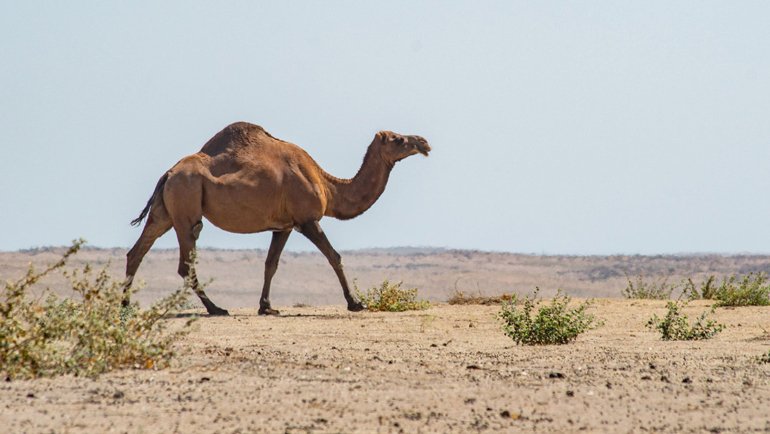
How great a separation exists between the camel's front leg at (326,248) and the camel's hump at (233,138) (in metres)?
1.33

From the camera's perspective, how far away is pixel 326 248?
18.2 metres

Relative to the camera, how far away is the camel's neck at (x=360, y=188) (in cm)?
1894

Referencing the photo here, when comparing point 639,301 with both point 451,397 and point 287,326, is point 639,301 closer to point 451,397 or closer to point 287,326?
point 287,326

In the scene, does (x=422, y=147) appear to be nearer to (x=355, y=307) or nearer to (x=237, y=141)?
(x=355, y=307)

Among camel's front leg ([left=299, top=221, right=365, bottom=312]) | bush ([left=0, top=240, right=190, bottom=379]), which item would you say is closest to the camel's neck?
camel's front leg ([left=299, top=221, right=365, bottom=312])

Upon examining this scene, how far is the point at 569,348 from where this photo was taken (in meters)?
12.0

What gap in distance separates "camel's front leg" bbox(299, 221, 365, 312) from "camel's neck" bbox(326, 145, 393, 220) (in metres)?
0.81

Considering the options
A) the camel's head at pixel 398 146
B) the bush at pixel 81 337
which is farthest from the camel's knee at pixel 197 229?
the bush at pixel 81 337

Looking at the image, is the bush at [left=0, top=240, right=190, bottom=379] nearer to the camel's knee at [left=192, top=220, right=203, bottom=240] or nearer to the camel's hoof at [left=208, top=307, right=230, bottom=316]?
the camel's knee at [left=192, top=220, right=203, bottom=240]

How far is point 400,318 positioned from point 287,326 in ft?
5.93

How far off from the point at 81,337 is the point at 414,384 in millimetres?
2285

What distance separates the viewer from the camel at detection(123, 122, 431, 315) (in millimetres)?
17422

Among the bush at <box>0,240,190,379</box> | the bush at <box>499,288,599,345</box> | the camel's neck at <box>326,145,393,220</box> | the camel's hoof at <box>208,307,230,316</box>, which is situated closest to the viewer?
the bush at <box>0,240,190,379</box>

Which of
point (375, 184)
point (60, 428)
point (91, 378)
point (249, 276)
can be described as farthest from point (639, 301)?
point (249, 276)
